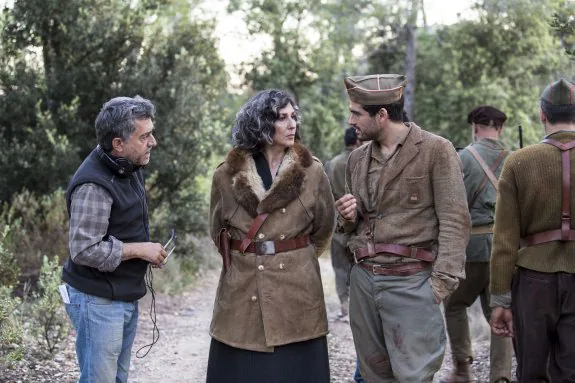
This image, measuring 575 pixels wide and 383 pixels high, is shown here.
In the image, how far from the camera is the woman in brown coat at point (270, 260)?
4191 millimetres

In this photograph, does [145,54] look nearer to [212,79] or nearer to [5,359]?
[212,79]

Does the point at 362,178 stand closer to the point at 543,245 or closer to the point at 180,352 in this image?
the point at 543,245

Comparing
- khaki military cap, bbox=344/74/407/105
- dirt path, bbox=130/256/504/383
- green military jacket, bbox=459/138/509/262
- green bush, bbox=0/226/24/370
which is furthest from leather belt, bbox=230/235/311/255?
dirt path, bbox=130/256/504/383

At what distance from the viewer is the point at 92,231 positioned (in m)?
3.83

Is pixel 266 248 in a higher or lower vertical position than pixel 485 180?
lower

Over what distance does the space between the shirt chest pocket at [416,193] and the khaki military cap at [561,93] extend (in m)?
0.82

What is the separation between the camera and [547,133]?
4188 millimetres

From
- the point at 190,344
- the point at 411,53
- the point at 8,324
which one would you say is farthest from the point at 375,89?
the point at 411,53

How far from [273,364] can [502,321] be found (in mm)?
1335

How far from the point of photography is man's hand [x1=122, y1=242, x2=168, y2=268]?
12.9ft

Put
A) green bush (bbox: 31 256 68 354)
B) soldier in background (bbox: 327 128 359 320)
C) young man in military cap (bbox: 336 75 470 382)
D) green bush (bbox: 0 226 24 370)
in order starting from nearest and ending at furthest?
young man in military cap (bbox: 336 75 470 382)
green bush (bbox: 0 226 24 370)
green bush (bbox: 31 256 68 354)
soldier in background (bbox: 327 128 359 320)

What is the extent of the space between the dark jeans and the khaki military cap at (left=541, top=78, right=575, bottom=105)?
0.94m

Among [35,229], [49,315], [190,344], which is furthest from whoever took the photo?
[35,229]

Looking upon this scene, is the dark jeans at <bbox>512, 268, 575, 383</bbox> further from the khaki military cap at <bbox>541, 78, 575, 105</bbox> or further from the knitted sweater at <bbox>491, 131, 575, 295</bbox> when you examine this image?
the khaki military cap at <bbox>541, 78, 575, 105</bbox>
